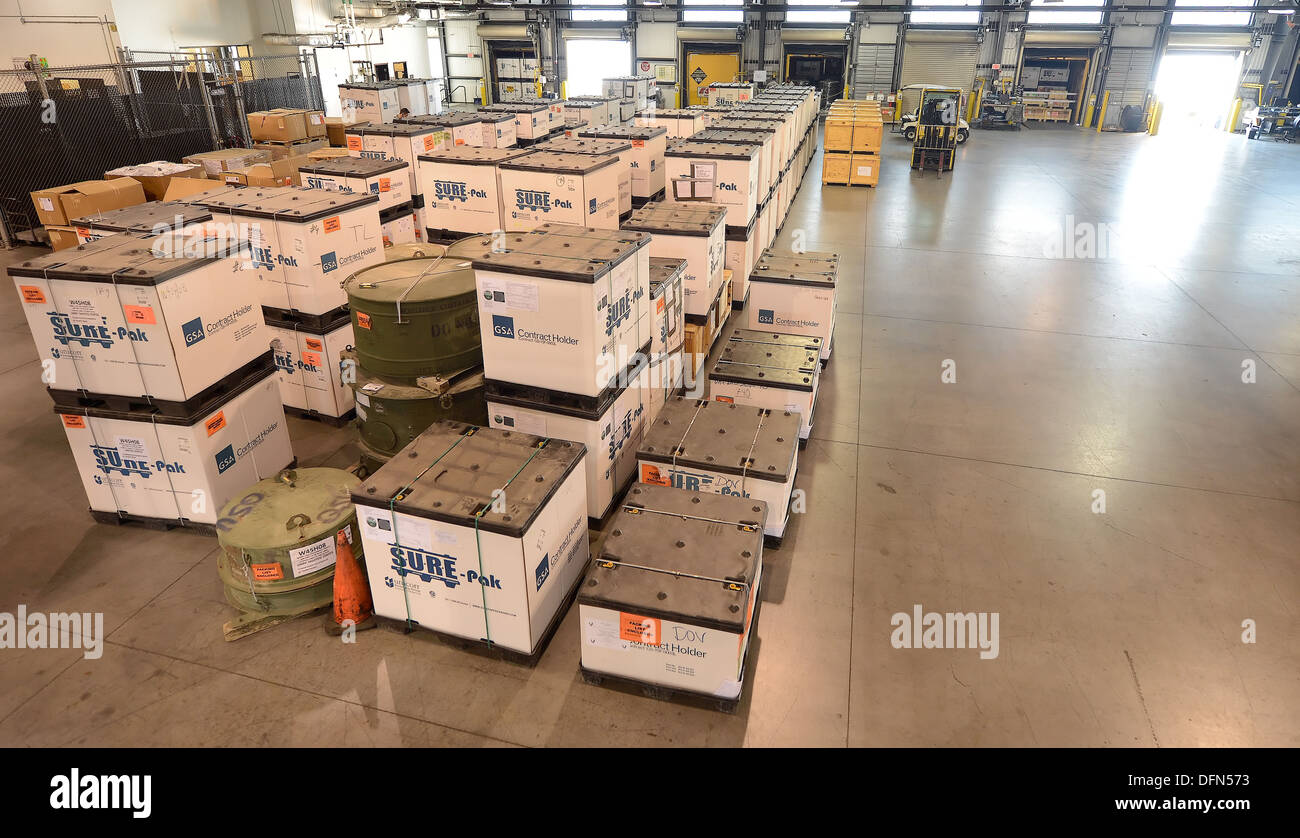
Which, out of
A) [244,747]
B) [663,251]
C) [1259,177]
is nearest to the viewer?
[244,747]

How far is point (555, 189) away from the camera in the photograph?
6.51 m

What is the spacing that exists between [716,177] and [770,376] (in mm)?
3353

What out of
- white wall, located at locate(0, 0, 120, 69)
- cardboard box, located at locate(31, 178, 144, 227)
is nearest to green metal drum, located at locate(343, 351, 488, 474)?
cardboard box, located at locate(31, 178, 144, 227)

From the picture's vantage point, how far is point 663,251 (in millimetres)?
6496

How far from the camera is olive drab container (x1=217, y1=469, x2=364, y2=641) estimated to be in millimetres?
3789

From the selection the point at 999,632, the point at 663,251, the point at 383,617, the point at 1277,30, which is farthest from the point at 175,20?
the point at 1277,30

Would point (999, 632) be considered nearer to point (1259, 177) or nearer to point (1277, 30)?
point (1259, 177)

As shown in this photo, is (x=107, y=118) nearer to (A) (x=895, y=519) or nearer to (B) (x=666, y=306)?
(B) (x=666, y=306)

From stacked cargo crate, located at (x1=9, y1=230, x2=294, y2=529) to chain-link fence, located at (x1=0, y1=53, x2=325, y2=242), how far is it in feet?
29.8

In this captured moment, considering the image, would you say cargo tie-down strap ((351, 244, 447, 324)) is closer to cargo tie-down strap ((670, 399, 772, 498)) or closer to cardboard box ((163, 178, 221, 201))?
cargo tie-down strap ((670, 399, 772, 498))

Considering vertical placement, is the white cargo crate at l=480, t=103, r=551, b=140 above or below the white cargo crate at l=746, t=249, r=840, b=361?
above

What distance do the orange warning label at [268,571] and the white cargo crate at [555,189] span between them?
397 centimetres

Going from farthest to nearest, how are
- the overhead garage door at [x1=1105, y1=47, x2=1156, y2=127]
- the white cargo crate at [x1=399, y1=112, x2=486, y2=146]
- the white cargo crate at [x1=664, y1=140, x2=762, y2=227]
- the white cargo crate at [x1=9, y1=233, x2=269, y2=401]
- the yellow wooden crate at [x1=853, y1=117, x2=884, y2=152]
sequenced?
the overhead garage door at [x1=1105, y1=47, x2=1156, y2=127], the yellow wooden crate at [x1=853, y1=117, x2=884, y2=152], the white cargo crate at [x1=399, y1=112, x2=486, y2=146], the white cargo crate at [x1=664, y1=140, x2=762, y2=227], the white cargo crate at [x1=9, y1=233, x2=269, y2=401]
